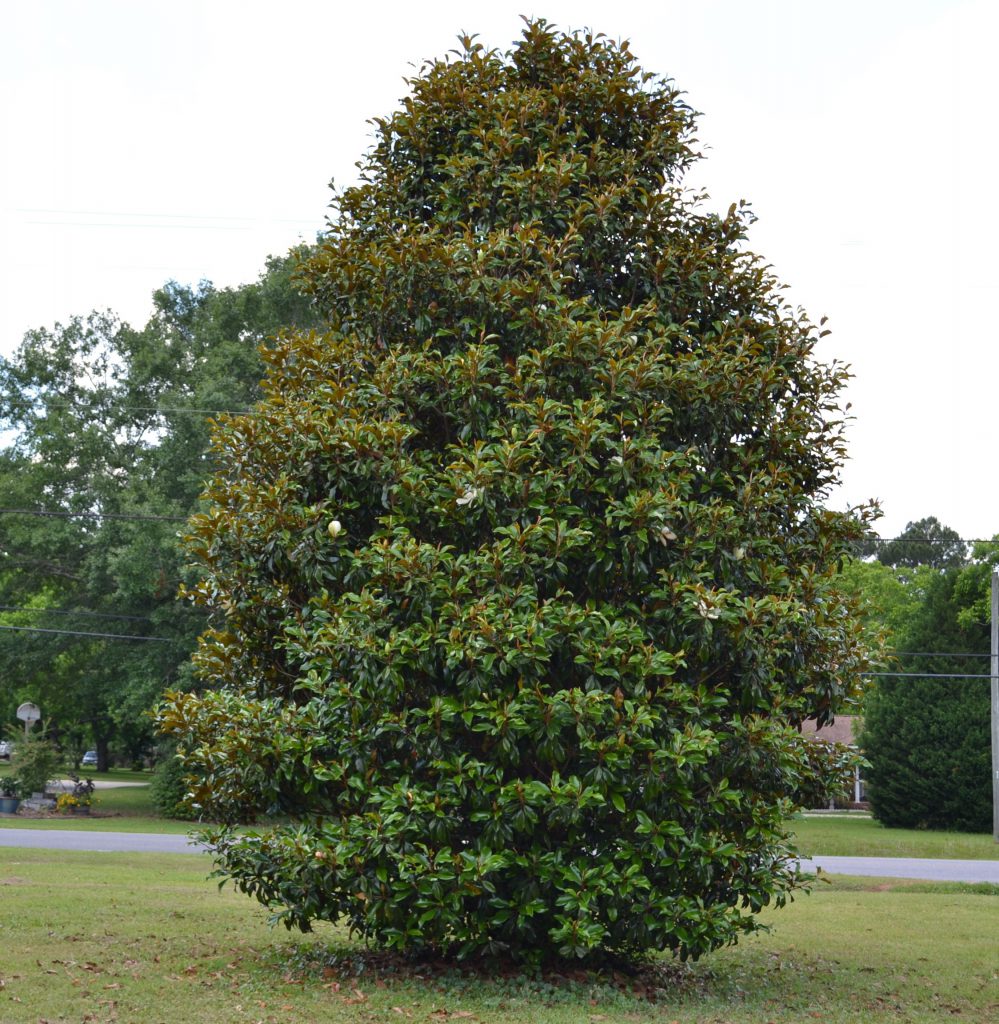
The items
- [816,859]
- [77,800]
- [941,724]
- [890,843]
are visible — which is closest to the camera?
[816,859]

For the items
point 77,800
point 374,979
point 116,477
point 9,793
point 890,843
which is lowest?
point 890,843

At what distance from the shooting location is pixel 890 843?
26.9m

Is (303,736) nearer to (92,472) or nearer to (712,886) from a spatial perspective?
(712,886)

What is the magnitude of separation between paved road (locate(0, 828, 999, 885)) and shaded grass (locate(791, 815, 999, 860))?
0.78 meters

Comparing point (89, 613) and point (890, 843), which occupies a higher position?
point (89, 613)

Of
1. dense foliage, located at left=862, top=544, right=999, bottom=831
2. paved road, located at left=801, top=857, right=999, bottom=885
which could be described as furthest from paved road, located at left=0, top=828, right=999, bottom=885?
dense foliage, located at left=862, top=544, right=999, bottom=831

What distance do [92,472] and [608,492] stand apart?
1099 inches

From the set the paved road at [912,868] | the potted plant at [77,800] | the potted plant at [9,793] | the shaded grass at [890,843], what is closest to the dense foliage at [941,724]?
the shaded grass at [890,843]

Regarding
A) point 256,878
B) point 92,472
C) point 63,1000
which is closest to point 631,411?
point 256,878

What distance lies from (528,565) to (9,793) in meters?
29.0

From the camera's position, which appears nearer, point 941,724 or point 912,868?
point 912,868

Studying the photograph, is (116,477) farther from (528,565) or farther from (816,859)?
(528,565)

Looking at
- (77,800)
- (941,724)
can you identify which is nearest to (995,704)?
(941,724)

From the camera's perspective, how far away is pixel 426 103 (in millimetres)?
9898
